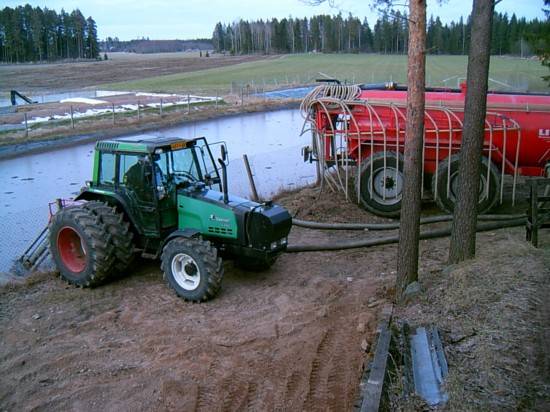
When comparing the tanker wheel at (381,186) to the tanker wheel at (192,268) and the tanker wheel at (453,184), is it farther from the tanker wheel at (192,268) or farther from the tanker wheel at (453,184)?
the tanker wheel at (192,268)

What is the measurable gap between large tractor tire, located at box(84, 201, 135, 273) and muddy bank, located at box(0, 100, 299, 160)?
15.7 metres

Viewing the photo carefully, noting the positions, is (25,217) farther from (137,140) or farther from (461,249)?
(461,249)

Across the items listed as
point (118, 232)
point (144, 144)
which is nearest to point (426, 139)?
point (144, 144)

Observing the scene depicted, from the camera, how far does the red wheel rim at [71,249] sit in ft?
32.2

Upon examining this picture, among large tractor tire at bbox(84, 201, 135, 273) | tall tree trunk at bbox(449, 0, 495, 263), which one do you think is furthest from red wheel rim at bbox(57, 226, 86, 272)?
tall tree trunk at bbox(449, 0, 495, 263)

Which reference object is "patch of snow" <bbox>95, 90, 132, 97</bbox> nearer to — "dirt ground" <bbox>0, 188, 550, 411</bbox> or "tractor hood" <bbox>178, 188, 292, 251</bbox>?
"dirt ground" <bbox>0, 188, 550, 411</bbox>

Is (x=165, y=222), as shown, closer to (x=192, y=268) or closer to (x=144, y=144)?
(x=192, y=268)

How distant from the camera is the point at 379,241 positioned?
11.3m

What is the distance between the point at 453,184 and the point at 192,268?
685 centimetres

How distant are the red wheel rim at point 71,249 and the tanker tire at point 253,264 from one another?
2.59 metres

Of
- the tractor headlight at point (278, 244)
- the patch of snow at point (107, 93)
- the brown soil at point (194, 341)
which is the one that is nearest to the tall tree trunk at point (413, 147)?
the brown soil at point (194, 341)

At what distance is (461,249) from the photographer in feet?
28.4

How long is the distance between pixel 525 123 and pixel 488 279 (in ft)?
22.0

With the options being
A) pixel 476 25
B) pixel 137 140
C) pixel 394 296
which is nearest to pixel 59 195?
pixel 137 140
